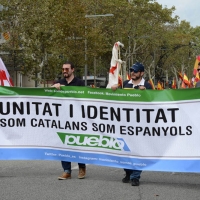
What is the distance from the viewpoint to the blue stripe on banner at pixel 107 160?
284 inches

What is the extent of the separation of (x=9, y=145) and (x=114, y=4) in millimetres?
46670

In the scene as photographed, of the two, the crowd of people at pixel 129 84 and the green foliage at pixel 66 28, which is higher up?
the green foliage at pixel 66 28

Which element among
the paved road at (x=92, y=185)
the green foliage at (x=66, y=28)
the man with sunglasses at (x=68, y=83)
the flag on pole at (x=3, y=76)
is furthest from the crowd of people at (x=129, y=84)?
the green foliage at (x=66, y=28)

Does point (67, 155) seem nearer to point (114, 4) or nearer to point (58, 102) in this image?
point (58, 102)

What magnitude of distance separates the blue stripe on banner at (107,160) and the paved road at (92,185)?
287mm

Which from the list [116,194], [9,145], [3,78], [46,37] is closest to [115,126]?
[116,194]

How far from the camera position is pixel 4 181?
785cm

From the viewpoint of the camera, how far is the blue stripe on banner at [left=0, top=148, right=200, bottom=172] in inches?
284

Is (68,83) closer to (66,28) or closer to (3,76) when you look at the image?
(3,76)

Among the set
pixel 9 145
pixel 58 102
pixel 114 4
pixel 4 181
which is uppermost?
pixel 114 4

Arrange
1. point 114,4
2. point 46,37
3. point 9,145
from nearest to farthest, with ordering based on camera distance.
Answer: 1. point 9,145
2. point 46,37
3. point 114,4

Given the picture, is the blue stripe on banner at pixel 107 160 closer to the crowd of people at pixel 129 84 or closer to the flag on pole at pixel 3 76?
the crowd of people at pixel 129 84

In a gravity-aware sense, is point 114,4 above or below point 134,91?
above

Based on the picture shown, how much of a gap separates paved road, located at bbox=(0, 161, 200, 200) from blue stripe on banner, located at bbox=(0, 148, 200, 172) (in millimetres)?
287
